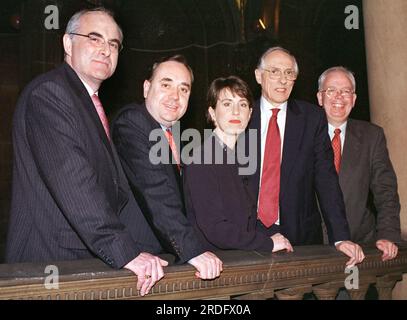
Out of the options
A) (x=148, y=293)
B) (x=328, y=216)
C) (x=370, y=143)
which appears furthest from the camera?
(x=370, y=143)

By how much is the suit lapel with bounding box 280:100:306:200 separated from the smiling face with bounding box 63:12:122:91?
1146mm

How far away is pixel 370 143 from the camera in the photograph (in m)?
3.05

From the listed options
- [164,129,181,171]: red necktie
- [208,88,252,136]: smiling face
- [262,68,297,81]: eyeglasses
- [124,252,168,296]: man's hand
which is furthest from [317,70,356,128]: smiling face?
[124,252,168,296]: man's hand

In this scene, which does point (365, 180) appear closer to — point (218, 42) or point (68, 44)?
point (68, 44)

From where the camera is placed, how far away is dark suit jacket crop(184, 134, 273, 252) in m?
2.21

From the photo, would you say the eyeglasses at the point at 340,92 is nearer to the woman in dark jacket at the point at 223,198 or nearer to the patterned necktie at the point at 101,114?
the woman in dark jacket at the point at 223,198

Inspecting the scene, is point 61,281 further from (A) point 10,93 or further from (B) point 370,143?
(A) point 10,93

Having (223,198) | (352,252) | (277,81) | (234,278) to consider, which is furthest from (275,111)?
(234,278)

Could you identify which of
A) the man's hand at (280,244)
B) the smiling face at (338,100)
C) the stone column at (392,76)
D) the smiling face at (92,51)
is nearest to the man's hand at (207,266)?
the man's hand at (280,244)

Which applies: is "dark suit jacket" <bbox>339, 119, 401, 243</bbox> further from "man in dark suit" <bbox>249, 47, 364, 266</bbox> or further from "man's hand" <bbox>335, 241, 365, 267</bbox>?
"man's hand" <bbox>335, 241, 365, 267</bbox>

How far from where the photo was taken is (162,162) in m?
2.23

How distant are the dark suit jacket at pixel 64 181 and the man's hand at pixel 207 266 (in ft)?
0.87

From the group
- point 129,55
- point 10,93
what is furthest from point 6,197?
point 129,55
